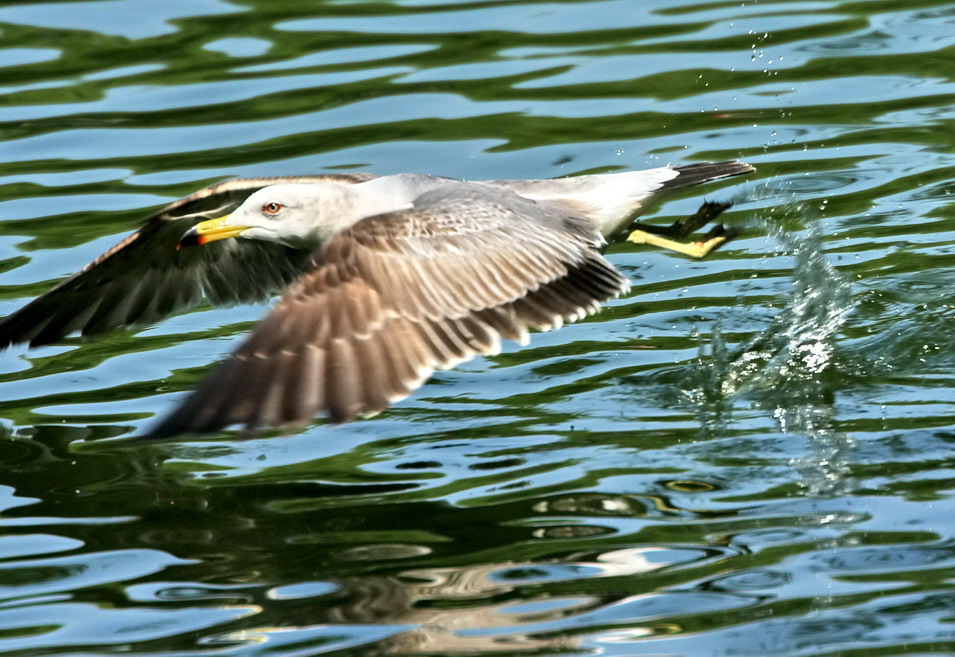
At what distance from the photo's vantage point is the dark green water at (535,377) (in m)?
5.51

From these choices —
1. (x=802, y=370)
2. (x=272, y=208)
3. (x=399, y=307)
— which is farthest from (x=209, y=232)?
(x=802, y=370)

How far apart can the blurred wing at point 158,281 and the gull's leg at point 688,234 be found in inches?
59.6

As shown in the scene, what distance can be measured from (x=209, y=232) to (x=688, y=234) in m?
2.64

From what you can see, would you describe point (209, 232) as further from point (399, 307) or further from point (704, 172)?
point (704, 172)

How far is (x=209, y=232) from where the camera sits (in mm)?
7621

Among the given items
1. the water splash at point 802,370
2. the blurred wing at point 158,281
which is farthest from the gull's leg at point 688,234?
the blurred wing at point 158,281

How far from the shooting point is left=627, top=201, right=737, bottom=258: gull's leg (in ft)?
28.2

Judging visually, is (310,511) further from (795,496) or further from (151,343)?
(151,343)

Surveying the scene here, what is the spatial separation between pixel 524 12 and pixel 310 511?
8.44m

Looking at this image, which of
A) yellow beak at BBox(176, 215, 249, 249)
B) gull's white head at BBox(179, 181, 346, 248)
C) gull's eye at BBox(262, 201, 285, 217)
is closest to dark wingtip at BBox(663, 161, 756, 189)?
gull's white head at BBox(179, 181, 346, 248)

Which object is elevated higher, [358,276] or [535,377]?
[358,276]

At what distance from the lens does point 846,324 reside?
8.24 m

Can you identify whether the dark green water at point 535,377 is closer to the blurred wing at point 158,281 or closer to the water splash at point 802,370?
the water splash at point 802,370

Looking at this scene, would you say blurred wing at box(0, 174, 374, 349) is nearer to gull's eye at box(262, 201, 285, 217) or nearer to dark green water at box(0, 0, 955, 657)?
dark green water at box(0, 0, 955, 657)
